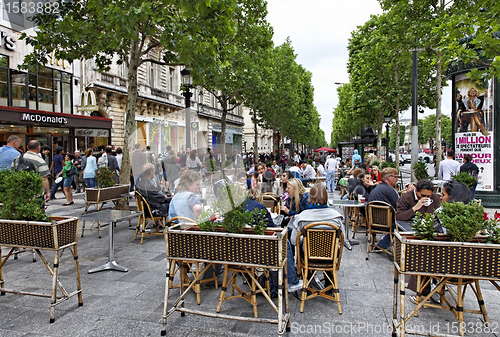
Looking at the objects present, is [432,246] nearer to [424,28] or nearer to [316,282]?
[316,282]

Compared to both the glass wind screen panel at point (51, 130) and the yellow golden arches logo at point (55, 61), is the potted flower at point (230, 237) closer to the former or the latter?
the glass wind screen panel at point (51, 130)

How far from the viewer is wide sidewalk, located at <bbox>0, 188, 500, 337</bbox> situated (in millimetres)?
3494

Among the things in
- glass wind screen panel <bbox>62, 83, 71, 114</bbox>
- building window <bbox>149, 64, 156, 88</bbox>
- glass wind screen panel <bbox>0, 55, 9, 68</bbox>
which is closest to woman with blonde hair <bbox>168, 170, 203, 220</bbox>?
glass wind screen panel <bbox>0, 55, 9, 68</bbox>

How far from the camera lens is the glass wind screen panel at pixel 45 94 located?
1662 cm

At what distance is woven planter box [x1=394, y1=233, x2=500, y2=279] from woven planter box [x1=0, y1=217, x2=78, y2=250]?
345cm

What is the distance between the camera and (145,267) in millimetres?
5473

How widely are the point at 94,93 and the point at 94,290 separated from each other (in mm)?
17575

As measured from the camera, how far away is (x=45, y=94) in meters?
16.9

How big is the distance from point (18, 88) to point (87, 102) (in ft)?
12.3

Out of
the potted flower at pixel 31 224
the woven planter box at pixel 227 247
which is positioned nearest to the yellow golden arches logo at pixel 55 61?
the potted flower at pixel 31 224

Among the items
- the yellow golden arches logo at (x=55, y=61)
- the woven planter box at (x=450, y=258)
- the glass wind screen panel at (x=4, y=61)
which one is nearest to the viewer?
the woven planter box at (x=450, y=258)

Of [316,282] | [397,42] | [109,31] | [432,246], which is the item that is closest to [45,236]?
[316,282]

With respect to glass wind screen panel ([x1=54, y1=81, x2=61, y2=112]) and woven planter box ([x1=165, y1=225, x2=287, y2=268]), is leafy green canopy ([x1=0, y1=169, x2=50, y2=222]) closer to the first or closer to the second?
woven planter box ([x1=165, y1=225, x2=287, y2=268])

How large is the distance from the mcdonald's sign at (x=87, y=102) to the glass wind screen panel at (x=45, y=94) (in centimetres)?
130
